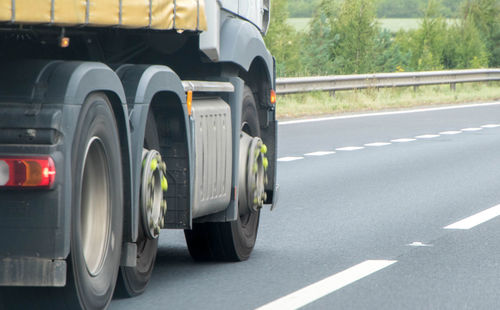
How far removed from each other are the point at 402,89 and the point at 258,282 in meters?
30.1

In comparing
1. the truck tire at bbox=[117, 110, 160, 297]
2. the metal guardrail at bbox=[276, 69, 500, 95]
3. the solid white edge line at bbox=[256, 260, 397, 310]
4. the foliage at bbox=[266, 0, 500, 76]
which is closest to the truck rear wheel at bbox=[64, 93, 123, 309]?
the truck tire at bbox=[117, 110, 160, 297]

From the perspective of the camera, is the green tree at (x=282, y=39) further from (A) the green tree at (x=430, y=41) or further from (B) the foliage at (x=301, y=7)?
(B) the foliage at (x=301, y=7)

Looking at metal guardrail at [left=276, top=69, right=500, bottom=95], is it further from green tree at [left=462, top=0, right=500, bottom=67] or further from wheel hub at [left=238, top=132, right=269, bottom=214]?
wheel hub at [left=238, top=132, right=269, bottom=214]

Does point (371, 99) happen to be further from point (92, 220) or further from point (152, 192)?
point (92, 220)

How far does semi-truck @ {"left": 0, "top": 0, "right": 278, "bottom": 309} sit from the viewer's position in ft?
19.4

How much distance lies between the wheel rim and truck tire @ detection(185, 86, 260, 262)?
2.35 m

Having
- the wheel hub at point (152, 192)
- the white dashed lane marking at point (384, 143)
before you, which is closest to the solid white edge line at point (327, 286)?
the wheel hub at point (152, 192)

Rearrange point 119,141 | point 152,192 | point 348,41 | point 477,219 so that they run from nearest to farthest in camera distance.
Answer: point 119,141, point 152,192, point 477,219, point 348,41

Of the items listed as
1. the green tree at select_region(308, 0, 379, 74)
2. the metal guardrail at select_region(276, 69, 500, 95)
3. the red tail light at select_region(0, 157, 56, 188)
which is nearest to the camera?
the red tail light at select_region(0, 157, 56, 188)

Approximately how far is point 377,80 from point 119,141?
1102 inches

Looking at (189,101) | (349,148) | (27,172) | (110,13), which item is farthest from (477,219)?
(349,148)

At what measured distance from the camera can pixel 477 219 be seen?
37.7 feet

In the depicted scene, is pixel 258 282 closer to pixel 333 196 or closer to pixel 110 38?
pixel 110 38

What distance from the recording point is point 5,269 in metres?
5.94
